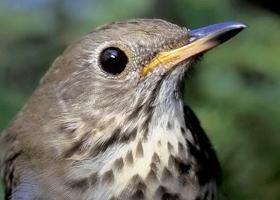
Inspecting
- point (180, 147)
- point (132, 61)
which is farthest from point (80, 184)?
point (132, 61)

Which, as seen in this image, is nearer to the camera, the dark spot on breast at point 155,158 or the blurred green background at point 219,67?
the dark spot on breast at point 155,158

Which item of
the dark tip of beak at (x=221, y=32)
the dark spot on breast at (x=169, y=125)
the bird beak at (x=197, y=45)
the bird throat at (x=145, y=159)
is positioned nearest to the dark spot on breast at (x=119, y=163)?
the bird throat at (x=145, y=159)

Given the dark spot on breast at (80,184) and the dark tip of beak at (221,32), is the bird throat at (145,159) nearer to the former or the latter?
the dark spot on breast at (80,184)

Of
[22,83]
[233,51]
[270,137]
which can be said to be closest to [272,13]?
[233,51]

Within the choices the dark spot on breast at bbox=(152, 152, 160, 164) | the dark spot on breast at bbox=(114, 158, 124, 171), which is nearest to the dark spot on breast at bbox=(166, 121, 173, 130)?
the dark spot on breast at bbox=(152, 152, 160, 164)

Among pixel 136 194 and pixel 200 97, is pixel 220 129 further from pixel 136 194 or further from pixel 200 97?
pixel 136 194

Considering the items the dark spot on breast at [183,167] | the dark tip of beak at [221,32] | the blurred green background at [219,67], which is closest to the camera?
the dark tip of beak at [221,32]

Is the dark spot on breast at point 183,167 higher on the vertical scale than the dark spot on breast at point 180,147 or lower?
lower

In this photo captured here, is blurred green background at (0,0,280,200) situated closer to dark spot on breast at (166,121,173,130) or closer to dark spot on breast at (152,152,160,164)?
dark spot on breast at (166,121,173,130)
